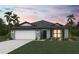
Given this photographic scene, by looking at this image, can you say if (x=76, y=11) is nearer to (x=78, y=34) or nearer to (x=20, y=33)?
(x=78, y=34)

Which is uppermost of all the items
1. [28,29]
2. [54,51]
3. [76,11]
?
[76,11]

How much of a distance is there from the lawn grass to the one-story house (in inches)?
11.8

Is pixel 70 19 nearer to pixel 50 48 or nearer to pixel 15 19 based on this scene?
pixel 50 48

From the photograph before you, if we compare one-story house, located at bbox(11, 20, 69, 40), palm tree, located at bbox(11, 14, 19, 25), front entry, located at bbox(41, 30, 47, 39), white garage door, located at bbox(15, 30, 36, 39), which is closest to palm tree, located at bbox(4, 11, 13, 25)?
palm tree, located at bbox(11, 14, 19, 25)

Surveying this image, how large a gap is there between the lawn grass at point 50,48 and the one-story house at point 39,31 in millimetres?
300

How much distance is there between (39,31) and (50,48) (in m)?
1.02

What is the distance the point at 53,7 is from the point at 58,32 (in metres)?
1.25

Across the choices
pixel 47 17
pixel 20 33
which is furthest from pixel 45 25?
pixel 20 33

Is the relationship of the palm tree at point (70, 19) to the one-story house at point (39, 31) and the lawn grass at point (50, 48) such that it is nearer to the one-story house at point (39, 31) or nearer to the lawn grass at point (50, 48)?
the one-story house at point (39, 31)

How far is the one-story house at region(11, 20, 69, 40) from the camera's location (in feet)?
46.5

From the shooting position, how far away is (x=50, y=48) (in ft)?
46.0

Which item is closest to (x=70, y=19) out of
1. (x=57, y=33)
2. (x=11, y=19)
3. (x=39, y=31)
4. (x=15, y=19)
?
(x=57, y=33)
